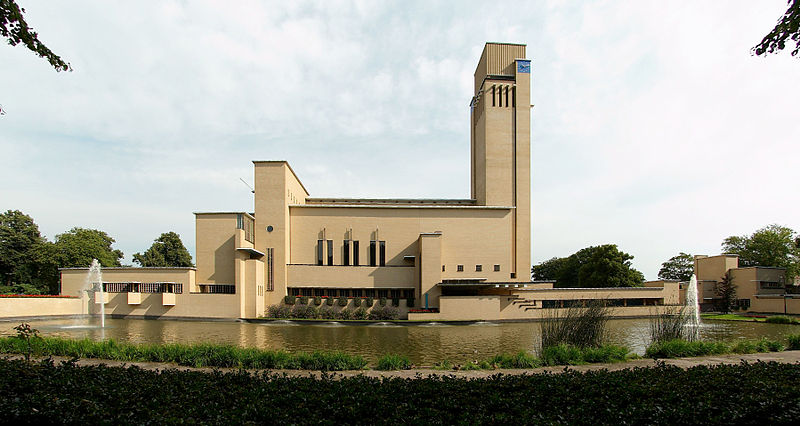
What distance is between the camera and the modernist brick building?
124ft

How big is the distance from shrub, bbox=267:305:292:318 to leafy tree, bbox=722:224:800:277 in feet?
175

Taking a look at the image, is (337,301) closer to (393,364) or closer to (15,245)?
(393,364)

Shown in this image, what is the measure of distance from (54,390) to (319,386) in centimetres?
405

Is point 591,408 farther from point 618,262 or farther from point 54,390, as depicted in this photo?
point 618,262

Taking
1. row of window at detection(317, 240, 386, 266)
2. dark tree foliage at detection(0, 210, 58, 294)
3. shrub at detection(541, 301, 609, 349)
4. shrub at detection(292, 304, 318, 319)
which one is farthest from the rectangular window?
shrub at detection(541, 301, 609, 349)

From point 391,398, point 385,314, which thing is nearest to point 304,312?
point 385,314

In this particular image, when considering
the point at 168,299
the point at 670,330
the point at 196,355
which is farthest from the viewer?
the point at 168,299

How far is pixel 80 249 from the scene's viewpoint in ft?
160

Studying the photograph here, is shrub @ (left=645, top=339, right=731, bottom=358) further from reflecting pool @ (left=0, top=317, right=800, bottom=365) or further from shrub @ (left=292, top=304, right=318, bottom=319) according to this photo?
shrub @ (left=292, top=304, right=318, bottom=319)

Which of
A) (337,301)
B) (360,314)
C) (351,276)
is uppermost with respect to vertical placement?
(351,276)

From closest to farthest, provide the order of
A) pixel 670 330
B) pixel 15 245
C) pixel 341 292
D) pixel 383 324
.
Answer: pixel 670 330 < pixel 383 324 < pixel 341 292 < pixel 15 245

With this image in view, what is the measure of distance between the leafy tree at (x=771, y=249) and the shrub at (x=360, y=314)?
47.1 m

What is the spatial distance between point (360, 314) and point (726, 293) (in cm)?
4016

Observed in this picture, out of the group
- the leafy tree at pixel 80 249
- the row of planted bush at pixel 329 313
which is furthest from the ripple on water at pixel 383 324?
the leafy tree at pixel 80 249
